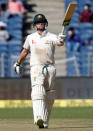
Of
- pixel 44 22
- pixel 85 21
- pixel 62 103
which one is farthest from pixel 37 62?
pixel 85 21

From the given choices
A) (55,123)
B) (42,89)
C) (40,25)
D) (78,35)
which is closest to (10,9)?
(78,35)

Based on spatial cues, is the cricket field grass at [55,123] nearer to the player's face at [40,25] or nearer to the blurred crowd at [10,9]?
the player's face at [40,25]

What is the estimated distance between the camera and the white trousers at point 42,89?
7590 mm

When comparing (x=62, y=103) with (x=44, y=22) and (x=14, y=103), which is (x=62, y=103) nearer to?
(x=14, y=103)

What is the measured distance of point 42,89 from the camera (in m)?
7.65

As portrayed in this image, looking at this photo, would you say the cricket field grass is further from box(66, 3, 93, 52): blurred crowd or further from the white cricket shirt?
box(66, 3, 93, 52): blurred crowd

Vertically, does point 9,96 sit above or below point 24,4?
below

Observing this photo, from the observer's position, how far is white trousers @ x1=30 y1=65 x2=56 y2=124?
759cm

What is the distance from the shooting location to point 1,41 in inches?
793

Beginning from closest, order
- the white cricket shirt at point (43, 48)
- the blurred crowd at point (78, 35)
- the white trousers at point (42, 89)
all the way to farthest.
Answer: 1. the white trousers at point (42, 89)
2. the white cricket shirt at point (43, 48)
3. the blurred crowd at point (78, 35)

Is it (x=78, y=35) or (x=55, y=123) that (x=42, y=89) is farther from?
(x=78, y=35)

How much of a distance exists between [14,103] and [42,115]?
845 cm

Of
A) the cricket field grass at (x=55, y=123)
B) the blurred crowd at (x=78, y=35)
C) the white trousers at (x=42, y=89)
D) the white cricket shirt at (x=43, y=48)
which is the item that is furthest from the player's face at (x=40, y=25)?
the blurred crowd at (x=78, y=35)

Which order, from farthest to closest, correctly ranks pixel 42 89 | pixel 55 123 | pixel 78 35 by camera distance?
pixel 78 35 < pixel 55 123 < pixel 42 89
